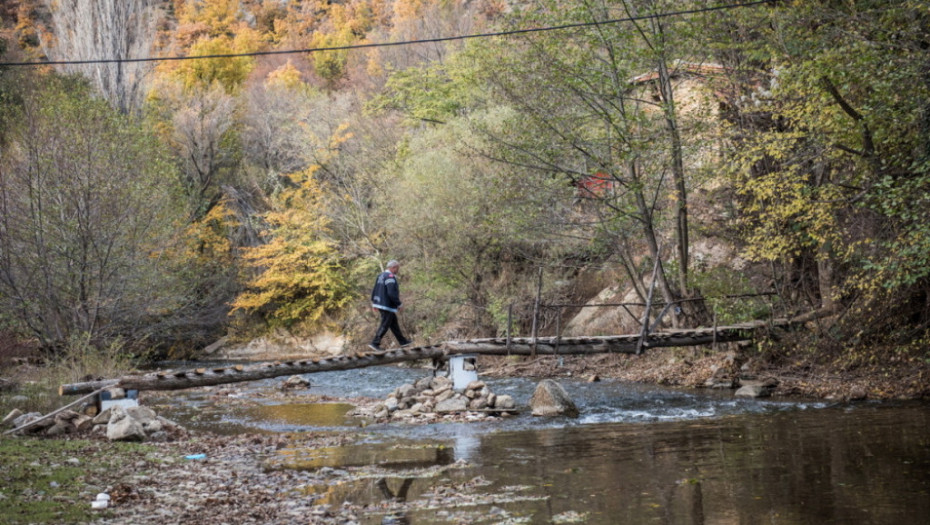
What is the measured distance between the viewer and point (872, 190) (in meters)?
13.9

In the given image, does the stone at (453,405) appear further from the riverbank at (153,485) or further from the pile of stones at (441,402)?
the riverbank at (153,485)

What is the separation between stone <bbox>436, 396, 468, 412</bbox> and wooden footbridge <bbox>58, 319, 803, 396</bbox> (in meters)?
1.33

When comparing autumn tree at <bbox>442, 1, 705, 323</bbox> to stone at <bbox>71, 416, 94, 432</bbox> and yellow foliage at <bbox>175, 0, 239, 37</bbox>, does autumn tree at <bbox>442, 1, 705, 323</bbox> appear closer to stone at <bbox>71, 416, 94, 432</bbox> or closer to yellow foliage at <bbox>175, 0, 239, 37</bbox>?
stone at <bbox>71, 416, 94, 432</bbox>

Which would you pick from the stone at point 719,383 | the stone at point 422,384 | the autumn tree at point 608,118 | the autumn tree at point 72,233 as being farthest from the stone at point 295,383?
the stone at point 719,383

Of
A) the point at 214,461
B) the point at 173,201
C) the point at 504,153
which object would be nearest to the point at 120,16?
the point at 173,201

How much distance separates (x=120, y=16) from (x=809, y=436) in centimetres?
3221

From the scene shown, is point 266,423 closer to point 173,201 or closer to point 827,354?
point 827,354

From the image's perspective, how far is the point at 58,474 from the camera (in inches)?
344

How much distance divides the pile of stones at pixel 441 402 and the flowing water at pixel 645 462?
0.60 m

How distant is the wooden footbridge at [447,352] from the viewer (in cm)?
1459

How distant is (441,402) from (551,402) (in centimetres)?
226

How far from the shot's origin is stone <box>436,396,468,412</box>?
15.5 metres

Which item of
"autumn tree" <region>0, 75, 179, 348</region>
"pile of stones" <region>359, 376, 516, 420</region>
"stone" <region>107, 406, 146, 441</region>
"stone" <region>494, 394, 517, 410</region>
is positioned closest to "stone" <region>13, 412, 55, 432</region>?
"stone" <region>107, 406, 146, 441</region>

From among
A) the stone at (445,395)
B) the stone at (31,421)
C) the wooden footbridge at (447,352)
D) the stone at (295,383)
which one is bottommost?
the stone at (295,383)
